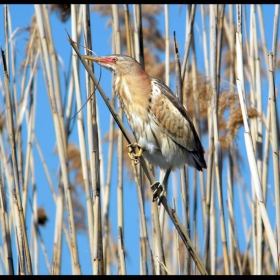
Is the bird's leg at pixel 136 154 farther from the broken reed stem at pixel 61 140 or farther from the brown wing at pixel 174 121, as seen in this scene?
the broken reed stem at pixel 61 140

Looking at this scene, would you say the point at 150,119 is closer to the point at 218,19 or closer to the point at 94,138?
the point at 94,138

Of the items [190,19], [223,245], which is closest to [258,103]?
[190,19]

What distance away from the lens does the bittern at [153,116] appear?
8.08 feet

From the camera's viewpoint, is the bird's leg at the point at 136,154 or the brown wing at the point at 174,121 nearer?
the bird's leg at the point at 136,154

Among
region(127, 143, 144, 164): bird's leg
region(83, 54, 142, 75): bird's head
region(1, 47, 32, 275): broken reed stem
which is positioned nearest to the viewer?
region(1, 47, 32, 275): broken reed stem

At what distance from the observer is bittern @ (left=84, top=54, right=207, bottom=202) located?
2.46 m

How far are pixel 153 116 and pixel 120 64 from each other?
0.88 feet

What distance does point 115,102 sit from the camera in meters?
2.96

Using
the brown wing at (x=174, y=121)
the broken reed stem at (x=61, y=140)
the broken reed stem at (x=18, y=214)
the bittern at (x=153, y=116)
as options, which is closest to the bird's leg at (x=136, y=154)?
the bittern at (x=153, y=116)

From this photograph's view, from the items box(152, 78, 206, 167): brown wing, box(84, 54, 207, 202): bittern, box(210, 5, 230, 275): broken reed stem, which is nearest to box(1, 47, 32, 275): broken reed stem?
box(84, 54, 207, 202): bittern

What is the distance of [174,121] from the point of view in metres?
2.56

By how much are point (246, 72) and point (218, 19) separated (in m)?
0.77

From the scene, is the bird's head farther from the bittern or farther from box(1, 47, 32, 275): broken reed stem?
box(1, 47, 32, 275): broken reed stem

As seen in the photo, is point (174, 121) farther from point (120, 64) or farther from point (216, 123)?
point (120, 64)
